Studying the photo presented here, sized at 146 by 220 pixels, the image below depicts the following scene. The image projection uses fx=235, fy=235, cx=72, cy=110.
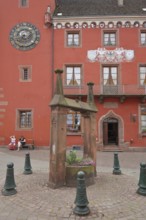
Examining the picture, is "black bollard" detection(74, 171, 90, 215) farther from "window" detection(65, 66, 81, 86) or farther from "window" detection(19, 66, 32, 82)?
"window" detection(19, 66, 32, 82)

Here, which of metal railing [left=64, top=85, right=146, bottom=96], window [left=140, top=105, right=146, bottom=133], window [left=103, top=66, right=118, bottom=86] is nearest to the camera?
metal railing [left=64, top=85, right=146, bottom=96]

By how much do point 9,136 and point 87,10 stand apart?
13053mm

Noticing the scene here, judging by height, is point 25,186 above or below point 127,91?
below

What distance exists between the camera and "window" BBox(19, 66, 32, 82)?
19922 mm

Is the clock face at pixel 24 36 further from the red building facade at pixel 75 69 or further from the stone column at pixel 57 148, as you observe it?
the stone column at pixel 57 148

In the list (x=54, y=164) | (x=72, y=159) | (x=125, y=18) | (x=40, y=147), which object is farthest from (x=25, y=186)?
(x=125, y=18)

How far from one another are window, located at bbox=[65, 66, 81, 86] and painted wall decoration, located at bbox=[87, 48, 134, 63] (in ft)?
4.67

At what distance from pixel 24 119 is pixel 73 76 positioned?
18.0 ft

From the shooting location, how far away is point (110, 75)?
19.7 m

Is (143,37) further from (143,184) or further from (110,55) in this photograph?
(143,184)

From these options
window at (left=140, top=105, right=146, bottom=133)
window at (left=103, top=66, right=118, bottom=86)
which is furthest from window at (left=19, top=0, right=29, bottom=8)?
window at (left=140, top=105, right=146, bottom=133)

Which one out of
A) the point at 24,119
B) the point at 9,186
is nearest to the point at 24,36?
the point at 24,119

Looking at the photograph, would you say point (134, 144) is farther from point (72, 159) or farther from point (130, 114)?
point (72, 159)

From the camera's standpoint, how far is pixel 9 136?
19.5 m
